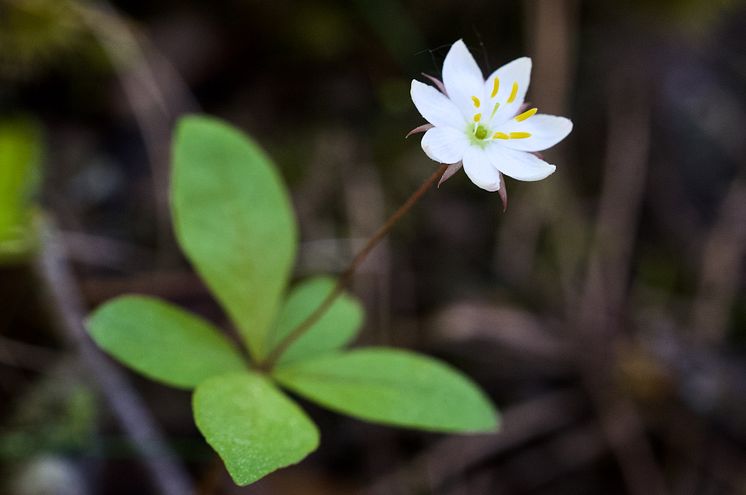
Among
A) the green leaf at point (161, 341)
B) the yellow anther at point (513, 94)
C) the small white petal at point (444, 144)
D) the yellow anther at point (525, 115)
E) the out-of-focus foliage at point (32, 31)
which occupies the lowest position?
the green leaf at point (161, 341)

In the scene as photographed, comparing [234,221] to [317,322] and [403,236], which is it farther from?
[403,236]

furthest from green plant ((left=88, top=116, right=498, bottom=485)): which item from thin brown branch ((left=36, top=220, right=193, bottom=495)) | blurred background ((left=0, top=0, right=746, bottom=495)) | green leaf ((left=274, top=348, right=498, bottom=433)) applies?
blurred background ((left=0, top=0, right=746, bottom=495))

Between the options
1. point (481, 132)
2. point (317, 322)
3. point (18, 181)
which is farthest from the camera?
point (18, 181)

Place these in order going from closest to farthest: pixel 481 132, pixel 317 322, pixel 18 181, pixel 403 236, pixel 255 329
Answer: pixel 481 132 < pixel 255 329 < pixel 317 322 < pixel 18 181 < pixel 403 236

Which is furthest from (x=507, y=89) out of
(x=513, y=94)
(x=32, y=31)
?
(x=32, y=31)

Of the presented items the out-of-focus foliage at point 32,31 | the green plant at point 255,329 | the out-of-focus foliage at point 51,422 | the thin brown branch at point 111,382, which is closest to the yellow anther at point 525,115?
the green plant at point 255,329

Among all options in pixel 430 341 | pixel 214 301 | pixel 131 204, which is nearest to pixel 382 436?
pixel 430 341

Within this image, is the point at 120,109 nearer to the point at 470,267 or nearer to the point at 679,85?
the point at 470,267

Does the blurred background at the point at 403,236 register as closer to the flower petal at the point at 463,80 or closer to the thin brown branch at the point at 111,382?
the thin brown branch at the point at 111,382
